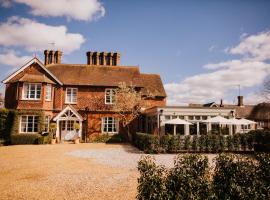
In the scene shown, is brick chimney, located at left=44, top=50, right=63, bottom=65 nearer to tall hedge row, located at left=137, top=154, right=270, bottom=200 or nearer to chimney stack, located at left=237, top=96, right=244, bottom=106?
tall hedge row, located at left=137, top=154, right=270, bottom=200

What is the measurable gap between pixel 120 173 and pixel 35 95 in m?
18.5

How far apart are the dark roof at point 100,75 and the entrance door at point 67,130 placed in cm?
487

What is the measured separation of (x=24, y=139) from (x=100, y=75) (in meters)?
12.1

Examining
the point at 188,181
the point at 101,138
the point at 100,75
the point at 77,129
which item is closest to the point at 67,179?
the point at 188,181

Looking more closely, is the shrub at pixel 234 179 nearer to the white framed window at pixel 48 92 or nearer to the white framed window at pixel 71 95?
the white framed window at pixel 48 92

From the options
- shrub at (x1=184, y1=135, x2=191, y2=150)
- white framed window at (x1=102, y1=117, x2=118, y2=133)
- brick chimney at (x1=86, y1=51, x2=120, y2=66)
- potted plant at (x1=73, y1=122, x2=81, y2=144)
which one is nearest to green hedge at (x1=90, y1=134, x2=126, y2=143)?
white framed window at (x1=102, y1=117, x2=118, y2=133)

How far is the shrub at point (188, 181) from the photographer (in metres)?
5.76

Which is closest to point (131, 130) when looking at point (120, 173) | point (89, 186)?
point (120, 173)

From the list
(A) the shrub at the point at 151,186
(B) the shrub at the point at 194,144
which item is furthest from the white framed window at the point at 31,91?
(A) the shrub at the point at 151,186

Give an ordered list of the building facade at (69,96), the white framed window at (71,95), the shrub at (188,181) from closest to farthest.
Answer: the shrub at (188,181), the building facade at (69,96), the white framed window at (71,95)

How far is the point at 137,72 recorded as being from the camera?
108 feet

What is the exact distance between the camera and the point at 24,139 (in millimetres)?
24078

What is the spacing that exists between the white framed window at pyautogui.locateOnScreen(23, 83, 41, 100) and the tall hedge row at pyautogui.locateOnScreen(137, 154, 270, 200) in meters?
22.9

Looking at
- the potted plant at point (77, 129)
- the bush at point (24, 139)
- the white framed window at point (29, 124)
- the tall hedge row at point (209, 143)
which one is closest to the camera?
the tall hedge row at point (209, 143)
